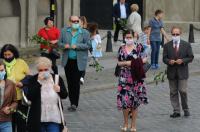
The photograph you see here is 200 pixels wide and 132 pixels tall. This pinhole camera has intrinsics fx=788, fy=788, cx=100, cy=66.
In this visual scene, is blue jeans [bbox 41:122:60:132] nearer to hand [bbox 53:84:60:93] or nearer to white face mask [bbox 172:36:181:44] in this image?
hand [bbox 53:84:60:93]

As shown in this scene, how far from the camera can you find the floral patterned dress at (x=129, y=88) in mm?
12648

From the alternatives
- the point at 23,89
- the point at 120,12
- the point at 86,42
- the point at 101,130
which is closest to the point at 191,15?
the point at 120,12

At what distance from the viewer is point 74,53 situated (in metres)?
14.6

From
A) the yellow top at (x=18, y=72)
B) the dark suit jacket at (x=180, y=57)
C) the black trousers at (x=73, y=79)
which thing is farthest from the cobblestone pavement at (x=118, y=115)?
the yellow top at (x=18, y=72)

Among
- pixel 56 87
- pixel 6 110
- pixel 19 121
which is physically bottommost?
pixel 19 121

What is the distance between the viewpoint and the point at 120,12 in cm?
2688

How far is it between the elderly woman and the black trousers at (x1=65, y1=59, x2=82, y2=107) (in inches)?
182

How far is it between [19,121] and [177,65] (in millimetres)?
4114

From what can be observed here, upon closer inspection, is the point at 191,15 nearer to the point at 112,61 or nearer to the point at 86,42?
the point at 112,61

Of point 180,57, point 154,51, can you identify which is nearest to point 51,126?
point 180,57

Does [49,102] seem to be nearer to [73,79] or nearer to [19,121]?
[19,121]

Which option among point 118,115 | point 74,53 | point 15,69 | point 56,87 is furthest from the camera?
point 74,53

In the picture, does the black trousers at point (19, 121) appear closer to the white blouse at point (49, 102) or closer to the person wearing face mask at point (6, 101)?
the person wearing face mask at point (6, 101)

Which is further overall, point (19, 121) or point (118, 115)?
point (118, 115)
